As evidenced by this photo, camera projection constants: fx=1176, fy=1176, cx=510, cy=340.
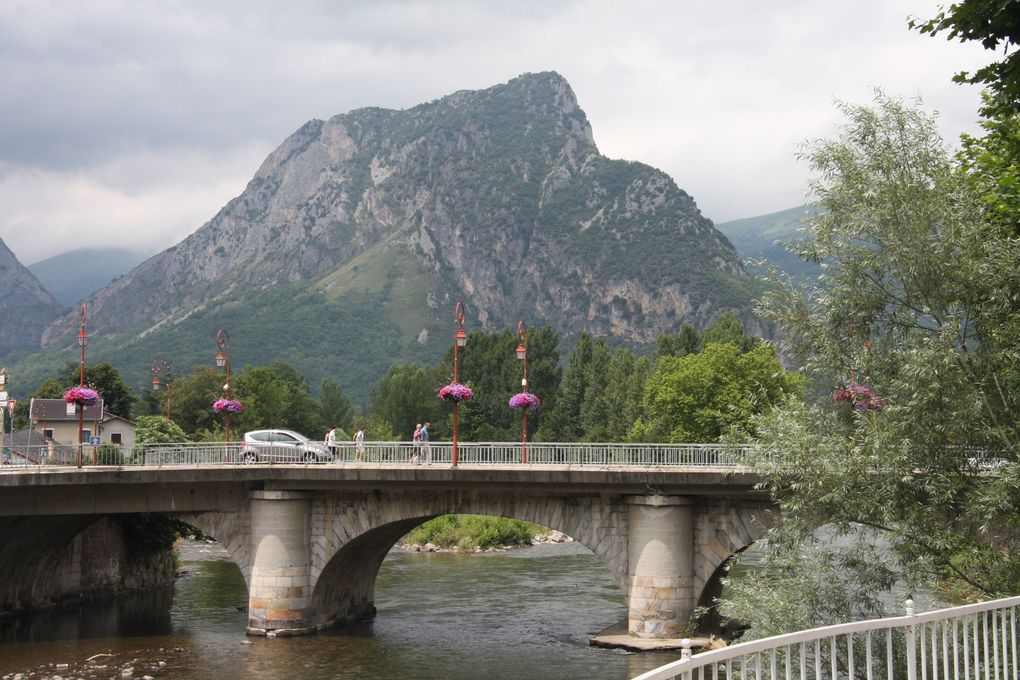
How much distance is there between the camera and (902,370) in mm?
18453

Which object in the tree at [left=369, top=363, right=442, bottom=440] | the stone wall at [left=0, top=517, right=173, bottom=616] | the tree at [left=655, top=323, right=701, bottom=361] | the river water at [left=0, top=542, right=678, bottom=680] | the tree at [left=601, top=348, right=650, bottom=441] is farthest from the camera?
the tree at [left=369, top=363, right=442, bottom=440]

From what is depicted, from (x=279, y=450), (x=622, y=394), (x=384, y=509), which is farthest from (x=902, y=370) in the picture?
(x=622, y=394)

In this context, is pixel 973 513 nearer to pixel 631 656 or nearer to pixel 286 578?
pixel 631 656

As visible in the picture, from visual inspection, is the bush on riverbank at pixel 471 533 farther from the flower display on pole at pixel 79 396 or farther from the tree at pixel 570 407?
the tree at pixel 570 407

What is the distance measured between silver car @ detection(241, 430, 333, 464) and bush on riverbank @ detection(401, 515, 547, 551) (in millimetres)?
17820

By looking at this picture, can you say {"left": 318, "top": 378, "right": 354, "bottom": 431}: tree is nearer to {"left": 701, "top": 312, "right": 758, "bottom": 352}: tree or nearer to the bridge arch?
{"left": 701, "top": 312, "right": 758, "bottom": 352}: tree

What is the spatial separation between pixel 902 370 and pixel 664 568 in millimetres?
14629

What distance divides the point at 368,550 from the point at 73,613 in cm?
1076

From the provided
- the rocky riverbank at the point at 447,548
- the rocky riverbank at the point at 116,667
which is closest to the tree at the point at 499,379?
the rocky riverbank at the point at 447,548

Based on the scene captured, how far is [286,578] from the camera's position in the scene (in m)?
35.2

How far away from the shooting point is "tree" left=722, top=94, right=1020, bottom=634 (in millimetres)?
18359

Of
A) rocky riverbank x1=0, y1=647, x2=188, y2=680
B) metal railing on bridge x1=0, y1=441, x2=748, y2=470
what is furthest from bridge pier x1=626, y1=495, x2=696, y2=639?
rocky riverbank x1=0, y1=647, x2=188, y2=680

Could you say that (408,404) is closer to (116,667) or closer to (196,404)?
(196,404)

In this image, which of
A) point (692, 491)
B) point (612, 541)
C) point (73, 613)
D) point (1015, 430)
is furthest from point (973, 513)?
point (73, 613)
